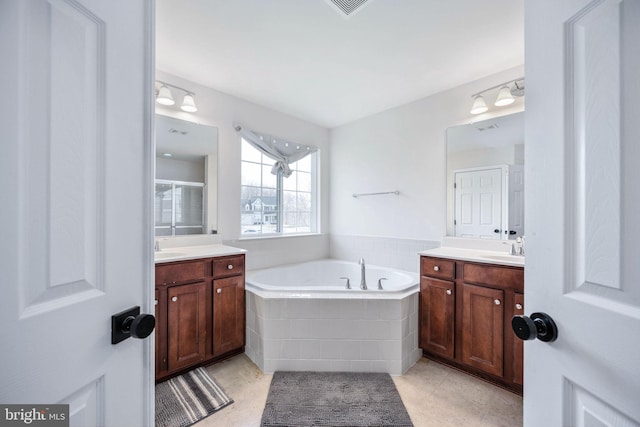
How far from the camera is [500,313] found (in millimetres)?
1850

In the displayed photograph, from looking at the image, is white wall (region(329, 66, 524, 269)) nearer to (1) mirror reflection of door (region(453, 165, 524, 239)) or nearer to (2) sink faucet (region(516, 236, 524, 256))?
(1) mirror reflection of door (region(453, 165, 524, 239))

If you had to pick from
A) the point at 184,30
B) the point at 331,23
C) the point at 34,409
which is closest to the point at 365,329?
the point at 34,409

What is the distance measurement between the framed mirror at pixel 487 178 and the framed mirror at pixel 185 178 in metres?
2.44

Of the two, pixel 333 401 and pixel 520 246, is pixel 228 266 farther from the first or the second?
pixel 520 246

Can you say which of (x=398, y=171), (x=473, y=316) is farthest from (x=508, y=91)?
(x=473, y=316)

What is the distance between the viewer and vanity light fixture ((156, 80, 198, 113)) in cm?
222

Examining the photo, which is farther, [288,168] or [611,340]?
[288,168]

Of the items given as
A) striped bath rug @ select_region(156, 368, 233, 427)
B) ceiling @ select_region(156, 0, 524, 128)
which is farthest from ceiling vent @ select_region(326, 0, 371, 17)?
striped bath rug @ select_region(156, 368, 233, 427)

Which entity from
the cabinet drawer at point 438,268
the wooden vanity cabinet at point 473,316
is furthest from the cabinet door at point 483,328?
the cabinet drawer at point 438,268

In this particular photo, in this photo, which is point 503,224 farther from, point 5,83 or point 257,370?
point 5,83

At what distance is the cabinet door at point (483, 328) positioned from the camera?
1.86 meters

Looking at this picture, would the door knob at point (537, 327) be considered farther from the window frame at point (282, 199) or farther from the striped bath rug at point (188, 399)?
the window frame at point (282, 199)

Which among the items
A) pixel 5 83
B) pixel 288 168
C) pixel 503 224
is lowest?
pixel 503 224

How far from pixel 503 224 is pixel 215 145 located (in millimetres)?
2877
